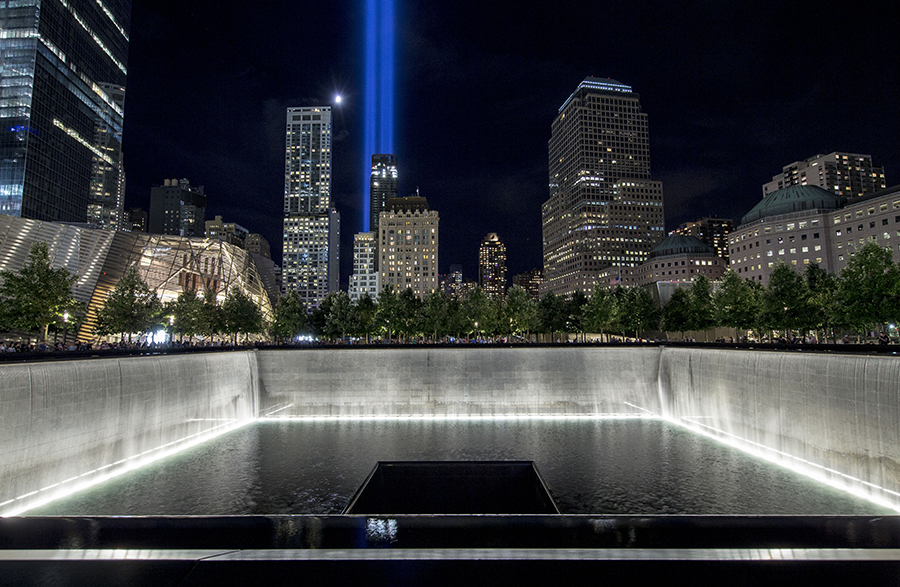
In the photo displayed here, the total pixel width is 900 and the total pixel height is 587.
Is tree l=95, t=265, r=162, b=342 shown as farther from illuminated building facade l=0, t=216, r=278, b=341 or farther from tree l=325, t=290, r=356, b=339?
tree l=325, t=290, r=356, b=339

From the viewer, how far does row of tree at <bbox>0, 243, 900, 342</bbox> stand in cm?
4712

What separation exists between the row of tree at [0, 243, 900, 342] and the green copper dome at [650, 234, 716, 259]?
315 feet

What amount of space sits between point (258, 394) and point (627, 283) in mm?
180583

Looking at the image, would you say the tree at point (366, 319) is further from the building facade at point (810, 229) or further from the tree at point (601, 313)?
the building facade at point (810, 229)

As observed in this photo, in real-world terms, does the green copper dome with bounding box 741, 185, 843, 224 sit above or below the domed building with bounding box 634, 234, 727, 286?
above

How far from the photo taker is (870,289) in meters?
47.8

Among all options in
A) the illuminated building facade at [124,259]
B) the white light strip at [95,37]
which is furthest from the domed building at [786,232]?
the white light strip at [95,37]

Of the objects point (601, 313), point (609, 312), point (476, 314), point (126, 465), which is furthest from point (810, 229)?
point (126, 465)

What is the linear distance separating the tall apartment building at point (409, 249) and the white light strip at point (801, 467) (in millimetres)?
154635

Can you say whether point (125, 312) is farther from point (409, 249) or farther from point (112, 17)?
point (112, 17)

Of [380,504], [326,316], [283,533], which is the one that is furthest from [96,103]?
[283,533]

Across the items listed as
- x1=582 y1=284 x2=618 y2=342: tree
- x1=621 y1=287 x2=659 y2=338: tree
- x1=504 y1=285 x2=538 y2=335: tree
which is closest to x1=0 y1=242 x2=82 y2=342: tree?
x1=504 y1=285 x2=538 y2=335: tree

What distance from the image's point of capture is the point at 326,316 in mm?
81688

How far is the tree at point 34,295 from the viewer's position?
1729 inches
